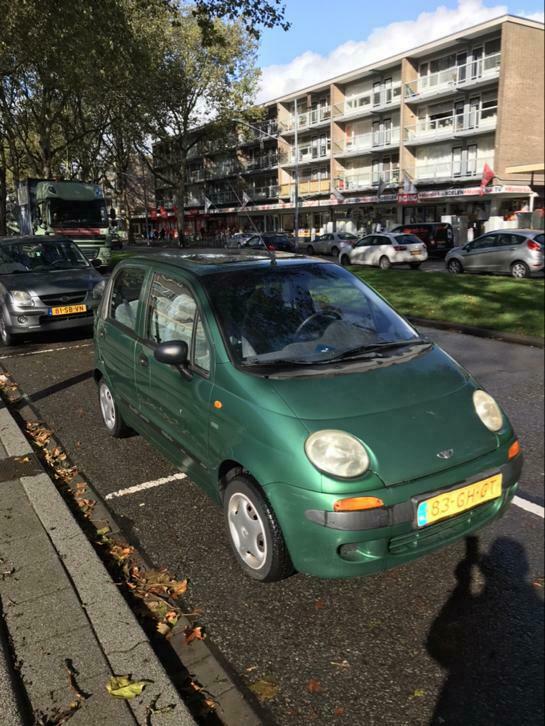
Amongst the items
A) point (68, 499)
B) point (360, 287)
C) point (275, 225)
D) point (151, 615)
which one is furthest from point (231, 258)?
point (275, 225)

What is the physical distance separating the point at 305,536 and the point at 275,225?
191ft

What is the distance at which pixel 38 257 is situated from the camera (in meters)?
9.99

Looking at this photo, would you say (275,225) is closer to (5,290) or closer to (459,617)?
(5,290)

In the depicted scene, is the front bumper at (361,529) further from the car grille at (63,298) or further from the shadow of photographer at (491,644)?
the car grille at (63,298)

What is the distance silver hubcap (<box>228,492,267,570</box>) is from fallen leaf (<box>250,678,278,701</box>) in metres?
0.59

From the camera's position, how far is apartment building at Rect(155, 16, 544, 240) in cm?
3378

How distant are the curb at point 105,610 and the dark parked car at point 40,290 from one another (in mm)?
5329

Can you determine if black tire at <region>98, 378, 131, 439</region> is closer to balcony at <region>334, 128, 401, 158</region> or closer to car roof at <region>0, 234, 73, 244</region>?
car roof at <region>0, 234, 73, 244</region>

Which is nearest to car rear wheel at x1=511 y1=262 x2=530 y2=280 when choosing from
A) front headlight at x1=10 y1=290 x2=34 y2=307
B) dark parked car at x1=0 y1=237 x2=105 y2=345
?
dark parked car at x1=0 y1=237 x2=105 y2=345

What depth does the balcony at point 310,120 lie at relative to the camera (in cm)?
4756

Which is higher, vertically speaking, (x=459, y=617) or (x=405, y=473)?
(x=405, y=473)

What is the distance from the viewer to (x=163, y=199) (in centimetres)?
7919

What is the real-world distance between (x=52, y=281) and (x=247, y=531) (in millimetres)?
7422

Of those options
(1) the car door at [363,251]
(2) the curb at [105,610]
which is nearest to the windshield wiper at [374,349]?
(2) the curb at [105,610]
